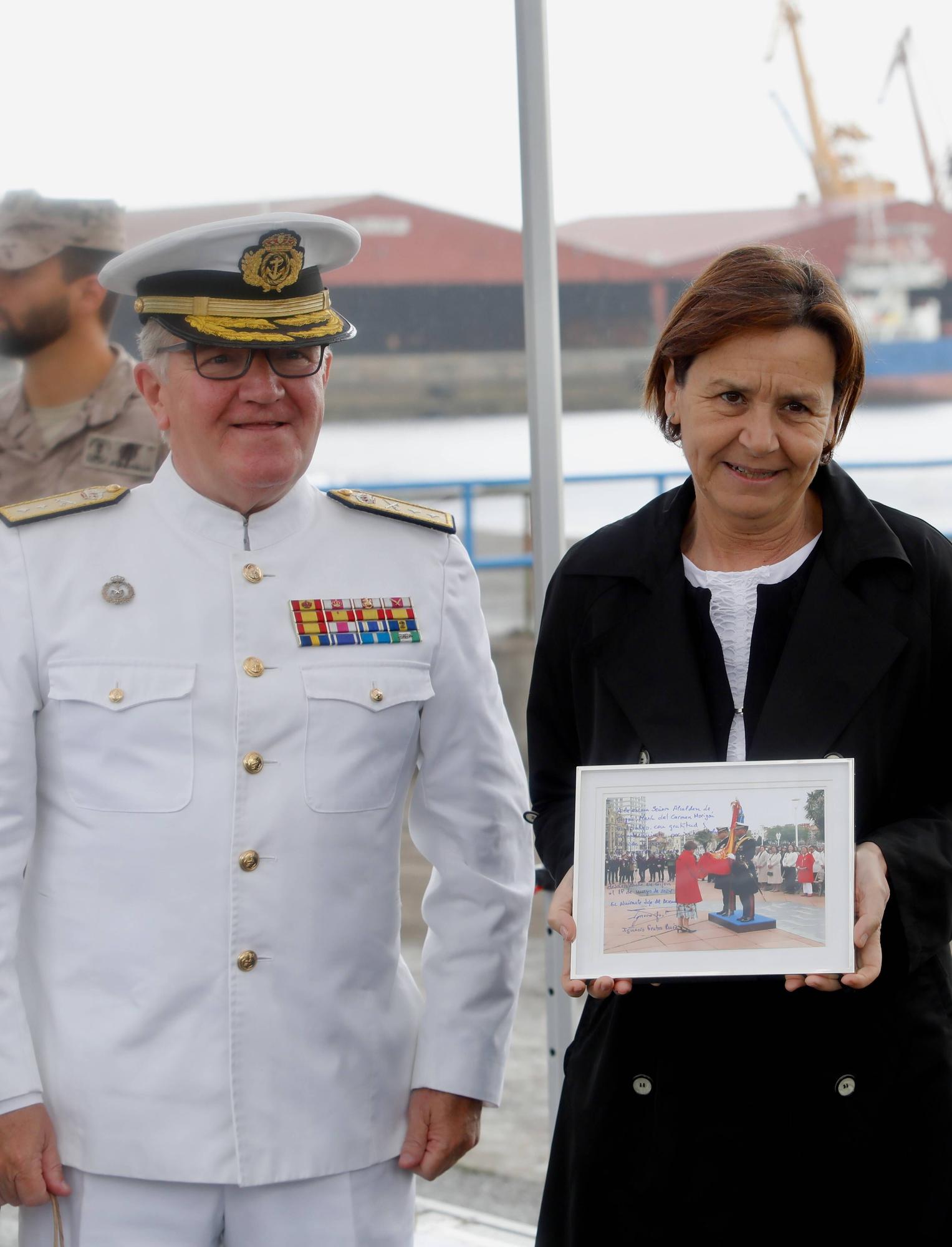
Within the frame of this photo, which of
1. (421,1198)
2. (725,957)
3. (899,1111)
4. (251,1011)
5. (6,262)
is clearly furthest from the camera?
(421,1198)

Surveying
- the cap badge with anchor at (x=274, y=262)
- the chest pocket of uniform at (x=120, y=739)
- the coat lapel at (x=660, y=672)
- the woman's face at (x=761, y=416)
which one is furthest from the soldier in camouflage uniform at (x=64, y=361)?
the woman's face at (x=761, y=416)

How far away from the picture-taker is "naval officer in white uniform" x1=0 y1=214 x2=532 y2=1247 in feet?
5.57

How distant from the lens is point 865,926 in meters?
1.47

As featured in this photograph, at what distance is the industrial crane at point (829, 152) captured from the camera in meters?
3.14

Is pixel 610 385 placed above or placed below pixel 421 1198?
above

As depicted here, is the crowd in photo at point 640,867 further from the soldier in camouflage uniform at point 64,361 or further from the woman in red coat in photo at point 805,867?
the soldier in camouflage uniform at point 64,361

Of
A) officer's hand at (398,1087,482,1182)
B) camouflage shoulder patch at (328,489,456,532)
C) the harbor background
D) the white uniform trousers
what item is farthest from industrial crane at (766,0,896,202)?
the white uniform trousers

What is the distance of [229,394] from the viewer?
175 cm

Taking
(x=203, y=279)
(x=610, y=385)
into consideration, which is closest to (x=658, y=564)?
(x=203, y=279)

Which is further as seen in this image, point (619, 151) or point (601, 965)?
point (619, 151)

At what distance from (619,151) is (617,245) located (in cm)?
18

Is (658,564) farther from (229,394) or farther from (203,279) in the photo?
(203,279)

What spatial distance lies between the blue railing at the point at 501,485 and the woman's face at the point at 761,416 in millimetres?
600

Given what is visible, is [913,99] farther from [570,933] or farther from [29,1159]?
[29,1159]
